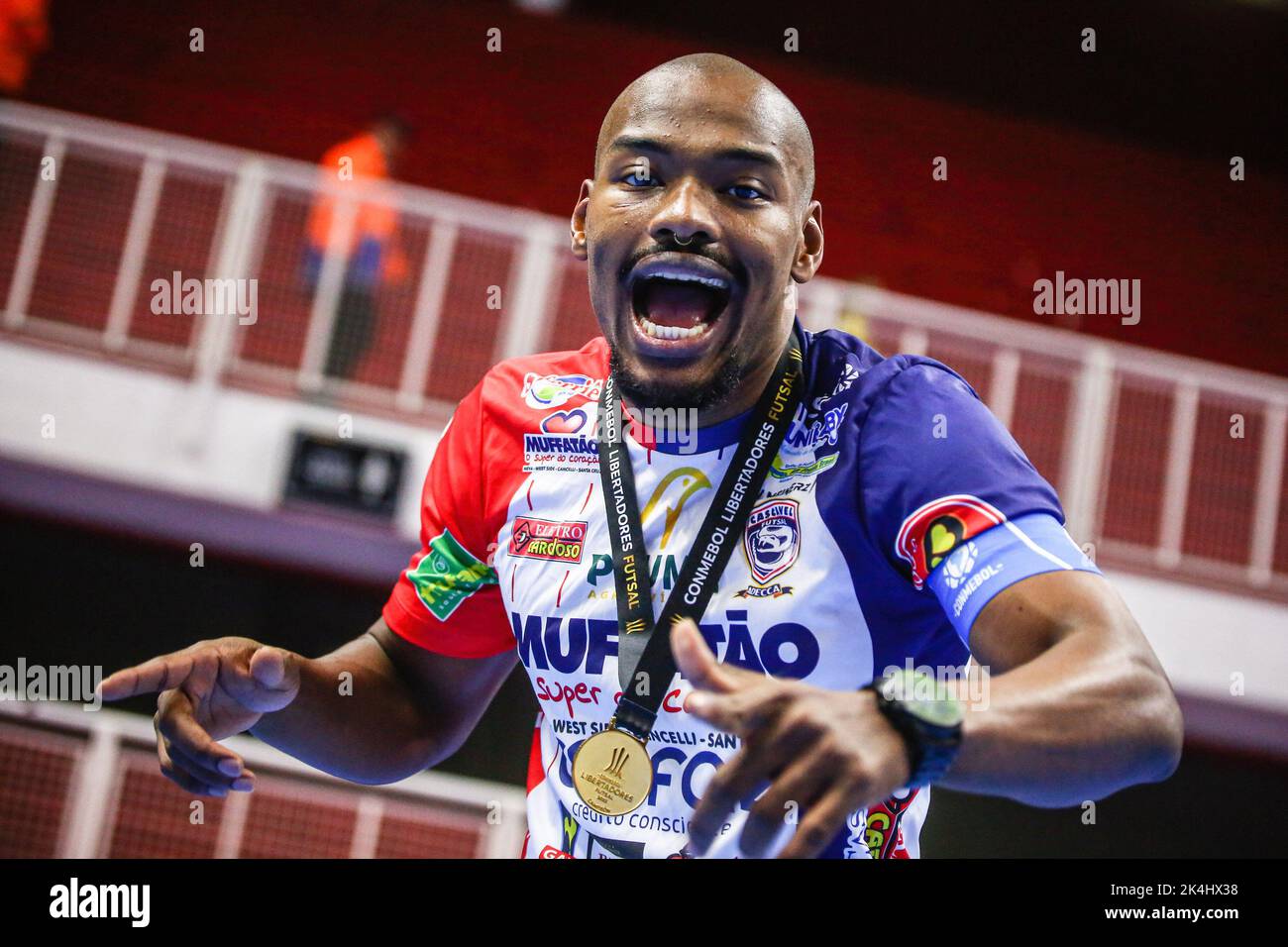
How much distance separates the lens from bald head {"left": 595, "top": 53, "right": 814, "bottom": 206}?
1834mm

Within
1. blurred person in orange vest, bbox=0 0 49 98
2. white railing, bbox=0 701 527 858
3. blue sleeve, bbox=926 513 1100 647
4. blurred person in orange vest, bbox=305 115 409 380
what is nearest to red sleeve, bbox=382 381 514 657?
blue sleeve, bbox=926 513 1100 647

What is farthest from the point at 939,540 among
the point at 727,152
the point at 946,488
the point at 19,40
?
the point at 19,40

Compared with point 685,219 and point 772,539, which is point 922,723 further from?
point 685,219

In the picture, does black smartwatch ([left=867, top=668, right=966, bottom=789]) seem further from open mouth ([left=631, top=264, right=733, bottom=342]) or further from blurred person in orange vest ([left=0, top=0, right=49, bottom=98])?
blurred person in orange vest ([left=0, top=0, right=49, bottom=98])

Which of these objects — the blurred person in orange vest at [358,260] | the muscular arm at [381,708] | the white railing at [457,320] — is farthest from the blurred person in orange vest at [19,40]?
the muscular arm at [381,708]

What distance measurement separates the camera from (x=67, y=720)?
5.12m

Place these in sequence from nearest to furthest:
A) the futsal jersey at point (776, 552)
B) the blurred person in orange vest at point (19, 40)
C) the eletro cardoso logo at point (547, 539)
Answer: the futsal jersey at point (776, 552) < the eletro cardoso logo at point (547, 539) < the blurred person in orange vest at point (19, 40)

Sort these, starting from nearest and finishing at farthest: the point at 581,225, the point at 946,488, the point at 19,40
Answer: the point at 946,488
the point at 581,225
the point at 19,40

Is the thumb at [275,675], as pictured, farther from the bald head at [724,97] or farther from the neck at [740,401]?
the bald head at [724,97]

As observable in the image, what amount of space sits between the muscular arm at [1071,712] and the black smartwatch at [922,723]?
0.03 meters

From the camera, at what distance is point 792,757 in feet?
3.43

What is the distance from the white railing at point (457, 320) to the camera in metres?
6.01

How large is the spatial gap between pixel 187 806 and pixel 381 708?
4.11 meters

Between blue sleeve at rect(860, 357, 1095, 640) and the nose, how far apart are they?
0.36 metres
